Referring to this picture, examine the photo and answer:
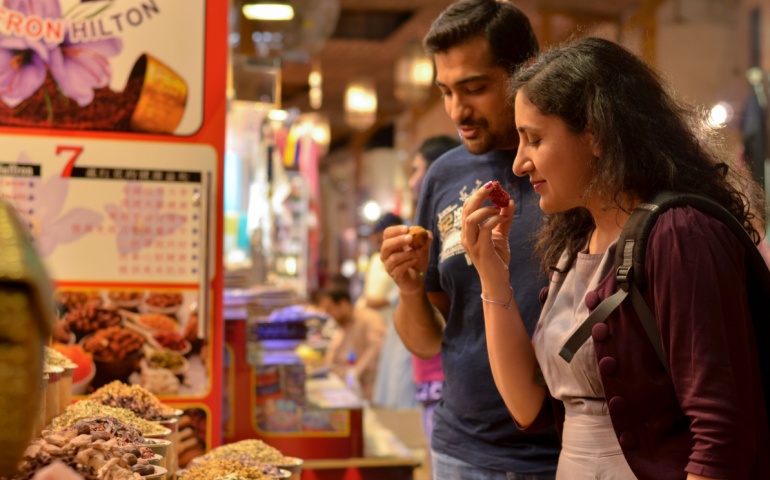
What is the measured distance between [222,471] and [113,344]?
1.09 meters

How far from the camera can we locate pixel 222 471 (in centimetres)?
216

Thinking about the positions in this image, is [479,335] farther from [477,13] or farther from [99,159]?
[99,159]

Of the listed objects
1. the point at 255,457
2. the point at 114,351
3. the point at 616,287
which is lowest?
the point at 255,457

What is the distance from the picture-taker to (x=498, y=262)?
2.16 m

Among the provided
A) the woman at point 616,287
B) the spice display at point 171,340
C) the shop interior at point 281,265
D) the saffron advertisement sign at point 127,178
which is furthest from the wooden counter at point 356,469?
the woman at point 616,287

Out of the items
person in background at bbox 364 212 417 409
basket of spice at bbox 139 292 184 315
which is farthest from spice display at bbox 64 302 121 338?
person in background at bbox 364 212 417 409

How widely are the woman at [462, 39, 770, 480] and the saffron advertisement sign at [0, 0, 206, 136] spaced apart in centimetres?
144

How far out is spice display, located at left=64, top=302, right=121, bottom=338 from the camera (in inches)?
122

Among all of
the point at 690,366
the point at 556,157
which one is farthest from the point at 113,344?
the point at 690,366

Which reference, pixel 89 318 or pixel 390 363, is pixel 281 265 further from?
pixel 89 318

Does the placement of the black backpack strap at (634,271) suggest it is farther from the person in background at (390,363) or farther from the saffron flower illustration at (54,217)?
the person in background at (390,363)

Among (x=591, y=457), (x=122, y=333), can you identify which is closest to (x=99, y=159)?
(x=122, y=333)

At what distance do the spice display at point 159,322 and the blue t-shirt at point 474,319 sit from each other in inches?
37.3

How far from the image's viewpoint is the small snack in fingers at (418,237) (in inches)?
100
